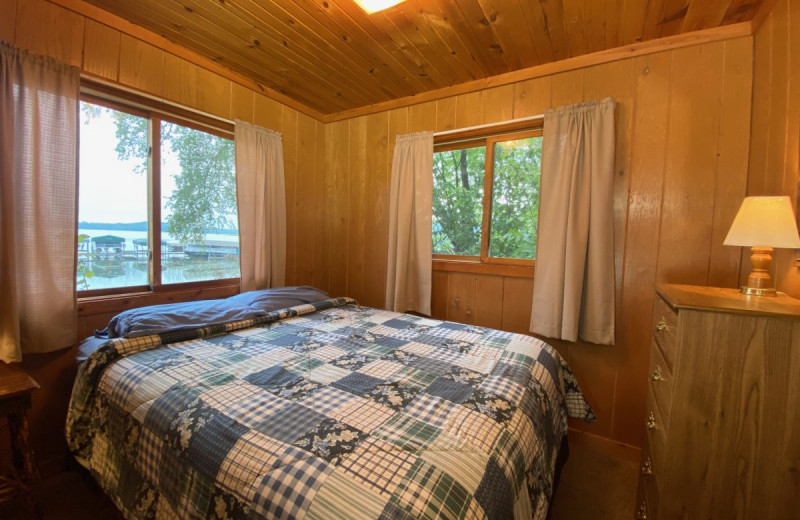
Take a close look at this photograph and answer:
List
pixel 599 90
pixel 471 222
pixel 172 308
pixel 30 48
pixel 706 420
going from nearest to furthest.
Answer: pixel 706 420 < pixel 30 48 < pixel 172 308 < pixel 599 90 < pixel 471 222

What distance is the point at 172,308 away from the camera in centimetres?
174

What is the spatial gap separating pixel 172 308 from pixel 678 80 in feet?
10.3

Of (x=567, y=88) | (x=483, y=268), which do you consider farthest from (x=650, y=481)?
(x=567, y=88)

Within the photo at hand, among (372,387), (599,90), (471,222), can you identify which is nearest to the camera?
(372,387)

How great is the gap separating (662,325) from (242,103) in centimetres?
293

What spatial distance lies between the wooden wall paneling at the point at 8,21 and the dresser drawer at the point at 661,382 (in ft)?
10.2

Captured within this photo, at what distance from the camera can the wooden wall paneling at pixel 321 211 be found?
3.13 meters

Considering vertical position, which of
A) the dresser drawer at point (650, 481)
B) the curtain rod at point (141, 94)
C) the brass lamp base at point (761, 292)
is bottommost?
the dresser drawer at point (650, 481)

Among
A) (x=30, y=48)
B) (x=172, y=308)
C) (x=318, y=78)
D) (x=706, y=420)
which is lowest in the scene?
(x=706, y=420)

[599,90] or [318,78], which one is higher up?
[318,78]

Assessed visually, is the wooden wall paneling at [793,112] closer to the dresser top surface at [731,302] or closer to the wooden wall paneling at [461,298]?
the dresser top surface at [731,302]

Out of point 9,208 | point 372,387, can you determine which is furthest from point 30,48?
point 372,387

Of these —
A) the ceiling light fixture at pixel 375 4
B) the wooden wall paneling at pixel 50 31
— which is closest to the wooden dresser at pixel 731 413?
the ceiling light fixture at pixel 375 4

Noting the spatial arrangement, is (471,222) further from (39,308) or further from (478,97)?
(39,308)
